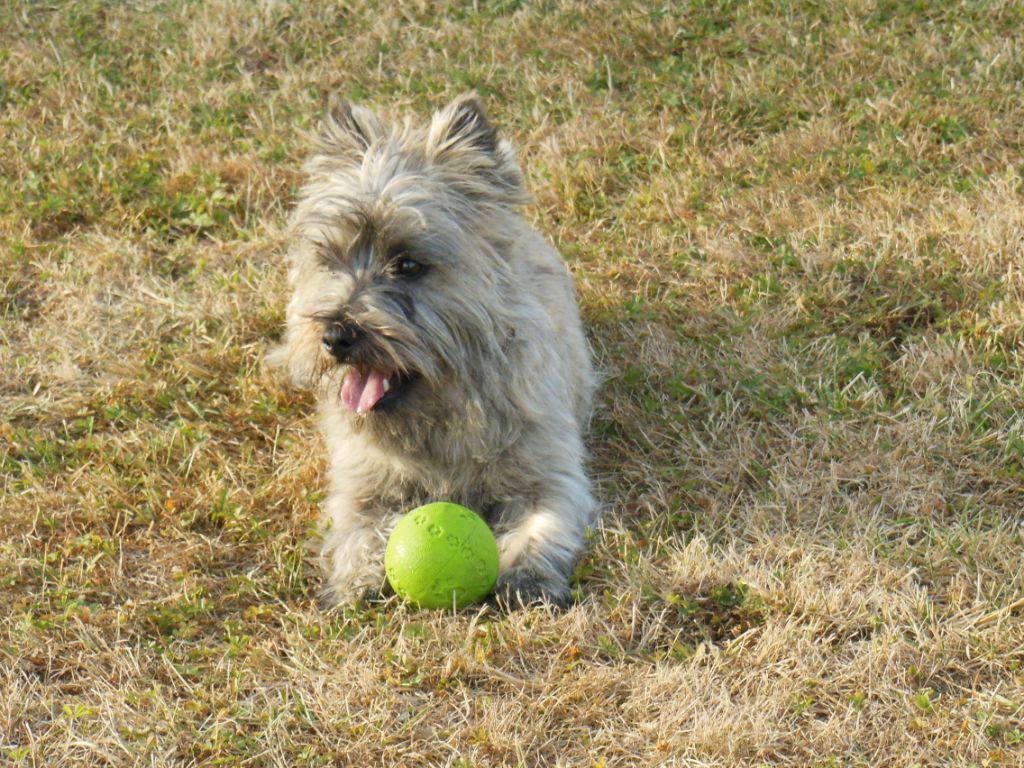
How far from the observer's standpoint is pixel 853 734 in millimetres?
3551

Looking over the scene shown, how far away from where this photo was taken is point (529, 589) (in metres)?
4.18

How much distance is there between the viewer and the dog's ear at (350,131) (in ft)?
15.0

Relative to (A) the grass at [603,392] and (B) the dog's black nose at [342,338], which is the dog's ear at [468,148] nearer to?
(B) the dog's black nose at [342,338]

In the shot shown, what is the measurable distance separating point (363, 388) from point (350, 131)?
96 centimetres

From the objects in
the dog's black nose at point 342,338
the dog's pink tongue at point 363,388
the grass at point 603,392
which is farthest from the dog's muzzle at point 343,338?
the grass at point 603,392

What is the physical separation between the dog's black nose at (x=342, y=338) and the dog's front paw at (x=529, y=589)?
2.94 feet

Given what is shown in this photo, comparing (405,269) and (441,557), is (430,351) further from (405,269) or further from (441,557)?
(441,557)

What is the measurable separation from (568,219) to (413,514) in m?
3.03

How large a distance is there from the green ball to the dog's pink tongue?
437 mm

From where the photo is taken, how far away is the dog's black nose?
407 centimetres

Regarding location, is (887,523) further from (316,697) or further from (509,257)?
(316,697)

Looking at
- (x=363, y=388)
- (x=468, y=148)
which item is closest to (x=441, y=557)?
(x=363, y=388)

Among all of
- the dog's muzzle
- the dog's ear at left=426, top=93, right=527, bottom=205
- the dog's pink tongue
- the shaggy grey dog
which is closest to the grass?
the shaggy grey dog

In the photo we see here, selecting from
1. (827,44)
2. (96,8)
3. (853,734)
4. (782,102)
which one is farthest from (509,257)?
(96,8)
